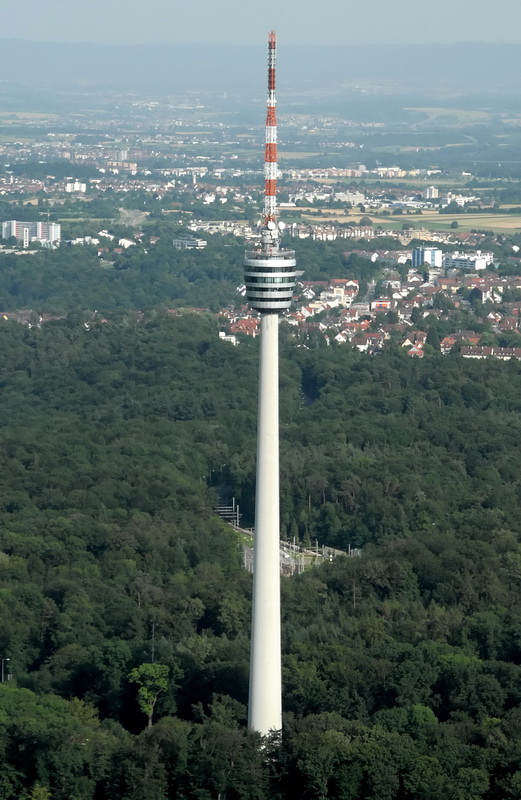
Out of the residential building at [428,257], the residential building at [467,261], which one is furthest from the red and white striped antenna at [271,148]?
the residential building at [428,257]

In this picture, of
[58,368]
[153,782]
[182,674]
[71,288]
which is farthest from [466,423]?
[71,288]

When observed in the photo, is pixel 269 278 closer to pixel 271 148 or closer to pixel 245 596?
pixel 271 148

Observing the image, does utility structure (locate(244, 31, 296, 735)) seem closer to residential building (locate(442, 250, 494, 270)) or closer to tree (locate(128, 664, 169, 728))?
tree (locate(128, 664, 169, 728))

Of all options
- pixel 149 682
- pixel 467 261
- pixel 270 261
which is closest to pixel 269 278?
pixel 270 261

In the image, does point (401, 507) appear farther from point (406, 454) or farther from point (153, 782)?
point (153, 782)

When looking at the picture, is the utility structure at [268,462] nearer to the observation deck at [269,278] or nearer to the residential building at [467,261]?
the observation deck at [269,278]

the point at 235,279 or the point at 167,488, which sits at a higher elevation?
the point at 167,488

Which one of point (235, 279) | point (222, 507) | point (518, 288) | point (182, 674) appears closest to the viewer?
point (182, 674)
